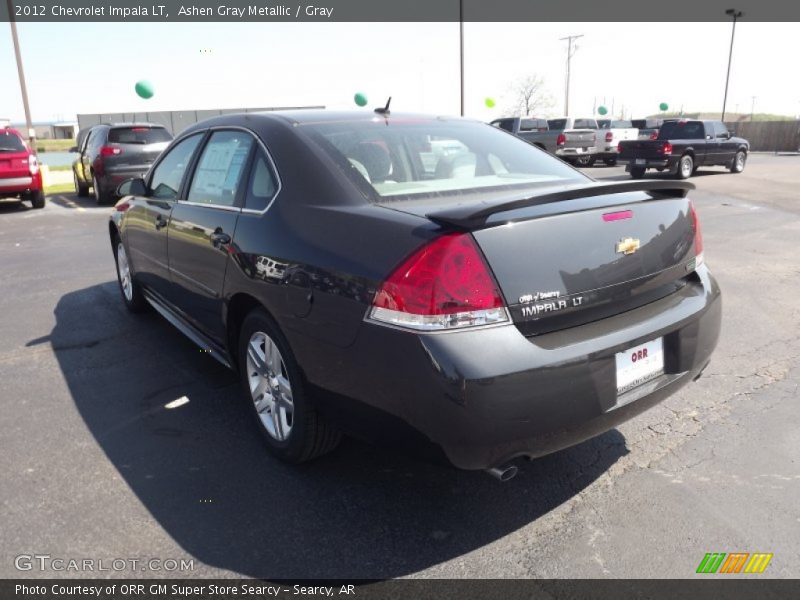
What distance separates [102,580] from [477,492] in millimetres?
1548

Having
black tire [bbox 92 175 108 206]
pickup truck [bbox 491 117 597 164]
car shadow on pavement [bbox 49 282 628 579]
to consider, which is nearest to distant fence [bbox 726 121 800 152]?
pickup truck [bbox 491 117 597 164]

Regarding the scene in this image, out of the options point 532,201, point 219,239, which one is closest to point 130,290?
point 219,239

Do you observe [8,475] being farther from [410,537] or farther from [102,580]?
[410,537]

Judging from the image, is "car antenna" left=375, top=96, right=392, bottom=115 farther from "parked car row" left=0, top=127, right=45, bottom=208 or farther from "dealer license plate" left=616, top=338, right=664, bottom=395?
"parked car row" left=0, top=127, right=45, bottom=208

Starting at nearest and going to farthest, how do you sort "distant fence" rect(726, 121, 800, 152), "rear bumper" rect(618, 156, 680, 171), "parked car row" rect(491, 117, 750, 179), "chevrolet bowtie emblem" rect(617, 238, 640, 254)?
"chevrolet bowtie emblem" rect(617, 238, 640, 254) < "rear bumper" rect(618, 156, 680, 171) < "parked car row" rect(491, 117, 750, 179) < "distant fence" rect(726, 121, 800, 152)

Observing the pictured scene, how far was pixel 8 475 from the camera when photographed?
304cm

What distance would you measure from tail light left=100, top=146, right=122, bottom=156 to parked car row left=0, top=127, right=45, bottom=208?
1420 millimetres

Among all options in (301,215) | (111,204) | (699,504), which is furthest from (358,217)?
(111,204)

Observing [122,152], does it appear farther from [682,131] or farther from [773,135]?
[773,135]

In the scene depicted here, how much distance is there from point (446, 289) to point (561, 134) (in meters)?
22.9

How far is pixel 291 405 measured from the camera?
298 cm

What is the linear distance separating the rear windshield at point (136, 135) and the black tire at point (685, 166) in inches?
562

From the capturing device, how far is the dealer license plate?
2.46 m

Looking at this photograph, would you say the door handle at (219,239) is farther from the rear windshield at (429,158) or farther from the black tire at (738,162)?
the black tire at (738,162)
